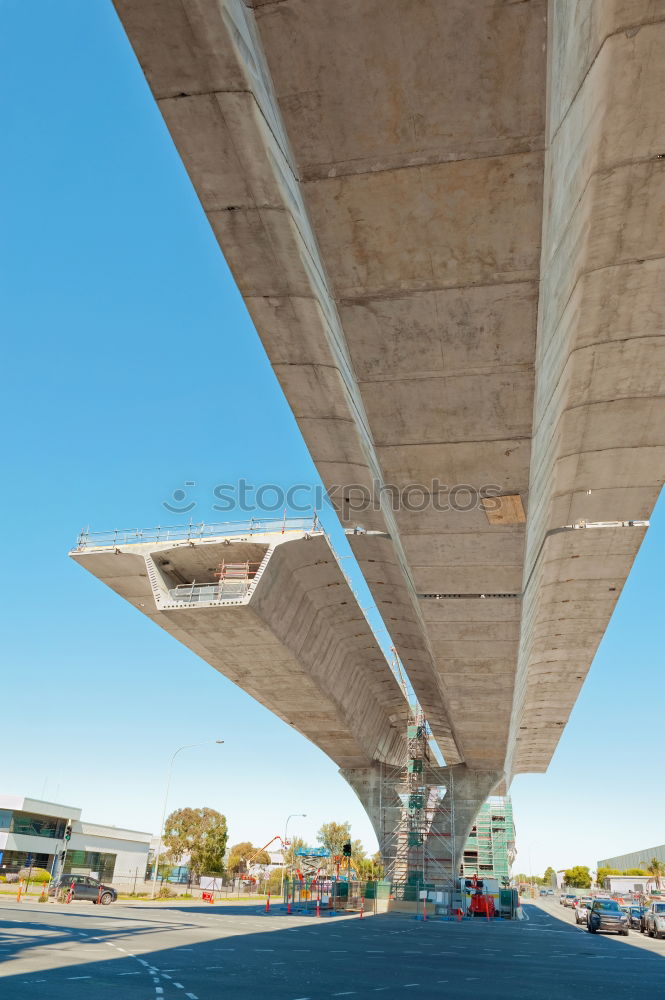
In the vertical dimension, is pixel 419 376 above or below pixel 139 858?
above

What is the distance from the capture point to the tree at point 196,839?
213 feet

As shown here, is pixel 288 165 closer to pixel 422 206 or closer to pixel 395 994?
pixel 422 206

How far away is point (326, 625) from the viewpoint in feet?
101

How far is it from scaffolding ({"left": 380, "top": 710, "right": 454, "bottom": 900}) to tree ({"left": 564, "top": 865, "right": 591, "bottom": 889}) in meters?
125

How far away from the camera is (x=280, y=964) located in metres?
13.6

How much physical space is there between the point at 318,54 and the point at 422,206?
2074 millimetres

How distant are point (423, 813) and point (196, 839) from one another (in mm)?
24883

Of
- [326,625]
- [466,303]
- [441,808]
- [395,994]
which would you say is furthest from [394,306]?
[441,808]

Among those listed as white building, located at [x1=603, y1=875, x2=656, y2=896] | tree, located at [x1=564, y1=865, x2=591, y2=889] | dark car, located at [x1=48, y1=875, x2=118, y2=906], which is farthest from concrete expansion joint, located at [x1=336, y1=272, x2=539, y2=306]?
tree, located at [x1=564, y1=865, x2=591, y2=889]

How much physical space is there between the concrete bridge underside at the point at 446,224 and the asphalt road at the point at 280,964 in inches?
341

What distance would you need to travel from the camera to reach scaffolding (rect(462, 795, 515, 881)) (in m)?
80.5

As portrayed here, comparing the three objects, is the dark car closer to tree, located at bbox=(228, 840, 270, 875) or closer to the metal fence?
the metal fence

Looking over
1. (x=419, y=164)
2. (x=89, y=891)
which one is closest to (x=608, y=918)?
(x=89, y=891)

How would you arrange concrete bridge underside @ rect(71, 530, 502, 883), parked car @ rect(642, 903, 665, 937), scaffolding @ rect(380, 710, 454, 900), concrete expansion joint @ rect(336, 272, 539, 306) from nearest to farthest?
concrete expansion joint @ rect(336, 272, 539, 306) < concrete bridge underside @ rect(71, 530, 502, 883) < parked car @ rect(642, 903, 665, 937) < scaffolding @ rect(380, 710, 454, 900)
